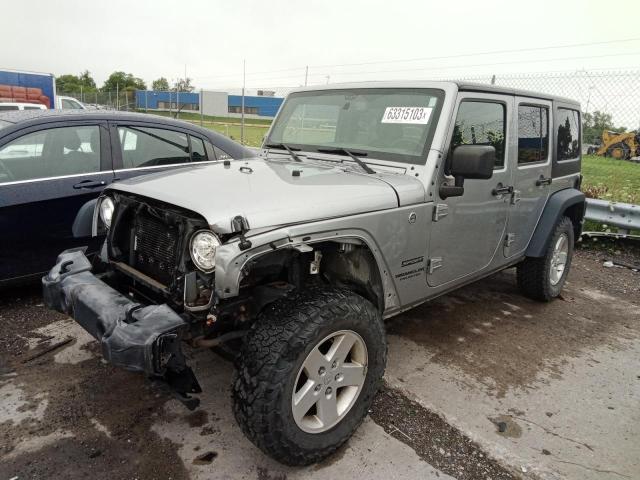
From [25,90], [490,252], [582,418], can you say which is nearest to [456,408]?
[582,418]

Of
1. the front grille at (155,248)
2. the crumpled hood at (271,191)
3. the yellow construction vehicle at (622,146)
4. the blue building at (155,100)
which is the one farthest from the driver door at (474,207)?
the yellow construction vehicle at (622,146)

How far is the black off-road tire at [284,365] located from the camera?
218cm

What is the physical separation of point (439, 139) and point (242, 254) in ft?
5.26

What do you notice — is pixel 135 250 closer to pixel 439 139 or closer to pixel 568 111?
pixel 439 139

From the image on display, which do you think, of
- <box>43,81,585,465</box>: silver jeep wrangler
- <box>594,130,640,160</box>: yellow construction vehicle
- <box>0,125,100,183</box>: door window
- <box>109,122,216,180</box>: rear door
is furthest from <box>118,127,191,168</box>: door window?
<box>594,130,640,160</box>: yellow construction vehicle

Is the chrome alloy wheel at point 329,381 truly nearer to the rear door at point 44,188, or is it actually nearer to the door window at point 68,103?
the rear door at point 44,188

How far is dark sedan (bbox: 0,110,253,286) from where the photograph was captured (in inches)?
154

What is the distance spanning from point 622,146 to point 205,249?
86.1ft

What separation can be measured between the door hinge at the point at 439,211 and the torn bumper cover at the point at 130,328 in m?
1.71

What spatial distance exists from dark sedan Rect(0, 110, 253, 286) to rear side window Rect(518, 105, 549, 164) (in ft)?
10.7

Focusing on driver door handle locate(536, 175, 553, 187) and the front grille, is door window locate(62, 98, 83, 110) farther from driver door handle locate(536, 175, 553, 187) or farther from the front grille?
driver door handle locate(536, 175, 553, 187)

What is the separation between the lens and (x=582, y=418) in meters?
3.03

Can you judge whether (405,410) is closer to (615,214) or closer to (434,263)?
(434,263)

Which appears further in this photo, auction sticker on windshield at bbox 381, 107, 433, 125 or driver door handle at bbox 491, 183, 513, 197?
driver door handle at bbox 491, 183, 513, 197
